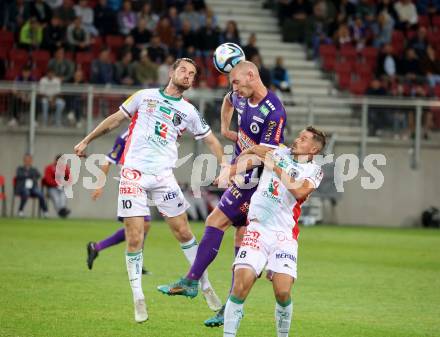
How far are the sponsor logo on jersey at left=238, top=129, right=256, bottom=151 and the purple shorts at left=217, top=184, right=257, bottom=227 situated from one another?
1.44 feet

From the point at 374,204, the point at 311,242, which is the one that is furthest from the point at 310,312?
the point at 374,204

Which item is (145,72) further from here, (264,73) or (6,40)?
(6,40)

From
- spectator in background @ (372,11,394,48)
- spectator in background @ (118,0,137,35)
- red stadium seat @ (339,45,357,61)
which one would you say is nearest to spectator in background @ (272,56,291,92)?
red stadium seat @ (339,45,357,61)

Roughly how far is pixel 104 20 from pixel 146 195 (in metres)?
19.2

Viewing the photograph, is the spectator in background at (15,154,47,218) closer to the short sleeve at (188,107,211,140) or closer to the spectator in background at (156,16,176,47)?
the spectator in background at (156,16,176,47)

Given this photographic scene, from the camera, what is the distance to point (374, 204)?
29.6m

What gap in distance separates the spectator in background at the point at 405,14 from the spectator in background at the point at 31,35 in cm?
1235

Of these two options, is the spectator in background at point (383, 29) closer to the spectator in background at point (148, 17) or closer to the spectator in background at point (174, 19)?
the spectator in background at point (174, 19)

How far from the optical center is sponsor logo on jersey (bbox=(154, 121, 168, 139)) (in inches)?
444

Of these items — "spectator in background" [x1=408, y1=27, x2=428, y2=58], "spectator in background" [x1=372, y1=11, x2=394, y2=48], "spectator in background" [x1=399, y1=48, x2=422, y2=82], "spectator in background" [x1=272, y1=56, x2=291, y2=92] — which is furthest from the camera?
"spectator in background" [x1=372, y1=11, x2=394, y2=48]

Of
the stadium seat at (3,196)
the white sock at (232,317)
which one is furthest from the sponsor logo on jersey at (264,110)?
the stadium seat at (3,196)

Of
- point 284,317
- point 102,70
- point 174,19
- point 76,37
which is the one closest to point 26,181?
point 102,70

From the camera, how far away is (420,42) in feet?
107

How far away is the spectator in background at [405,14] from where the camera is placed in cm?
3381
